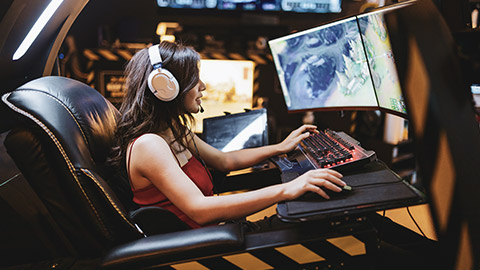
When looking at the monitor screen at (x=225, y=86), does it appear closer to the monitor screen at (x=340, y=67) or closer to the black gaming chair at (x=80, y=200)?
the monitor screen at (x=340, y=67)

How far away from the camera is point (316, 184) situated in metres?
1.10

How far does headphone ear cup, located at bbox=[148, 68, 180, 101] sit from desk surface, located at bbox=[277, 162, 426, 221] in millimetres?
540

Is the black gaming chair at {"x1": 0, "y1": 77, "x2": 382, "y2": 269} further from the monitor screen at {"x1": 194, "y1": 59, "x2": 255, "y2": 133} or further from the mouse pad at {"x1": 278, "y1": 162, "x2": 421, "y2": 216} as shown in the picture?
the monitor screen at {"x1": 194, "y1": 59, "x2": 255, "y2": 133}

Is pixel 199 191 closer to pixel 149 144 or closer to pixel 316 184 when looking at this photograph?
pixel 149 144

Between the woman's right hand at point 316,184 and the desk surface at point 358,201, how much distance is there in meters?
0.02

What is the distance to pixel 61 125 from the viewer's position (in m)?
1.15

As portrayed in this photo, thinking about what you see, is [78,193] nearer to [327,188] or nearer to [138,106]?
[138,106]

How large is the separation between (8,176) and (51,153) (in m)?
0.54

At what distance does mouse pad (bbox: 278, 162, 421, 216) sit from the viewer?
1.02m

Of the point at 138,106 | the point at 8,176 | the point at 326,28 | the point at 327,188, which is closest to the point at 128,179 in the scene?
the point at 138,106

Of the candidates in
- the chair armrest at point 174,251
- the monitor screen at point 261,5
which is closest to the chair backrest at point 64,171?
the chair armrest at point 174,251

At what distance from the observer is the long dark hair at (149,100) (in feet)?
4.44

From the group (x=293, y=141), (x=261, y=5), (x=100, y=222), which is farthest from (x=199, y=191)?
(x=261, y=5)

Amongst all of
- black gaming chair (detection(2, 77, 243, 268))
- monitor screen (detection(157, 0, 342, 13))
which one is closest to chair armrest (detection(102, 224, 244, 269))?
black gaming chair (detection(2, 77, 243, 268))
